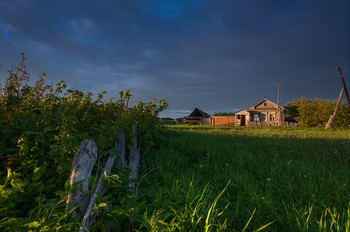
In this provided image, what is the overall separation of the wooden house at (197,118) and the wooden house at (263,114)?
6.67m

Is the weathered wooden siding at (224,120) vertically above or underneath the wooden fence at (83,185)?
above

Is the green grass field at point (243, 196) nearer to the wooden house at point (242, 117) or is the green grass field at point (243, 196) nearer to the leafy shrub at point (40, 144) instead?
the leafy shrub at point (40, 144)

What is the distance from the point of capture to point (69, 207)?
5.43 ft

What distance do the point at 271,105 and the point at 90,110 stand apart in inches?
1382

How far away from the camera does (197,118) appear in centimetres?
3681

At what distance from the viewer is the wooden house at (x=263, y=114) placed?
3131cm

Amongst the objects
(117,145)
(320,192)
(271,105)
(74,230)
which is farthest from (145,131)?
(271,105)

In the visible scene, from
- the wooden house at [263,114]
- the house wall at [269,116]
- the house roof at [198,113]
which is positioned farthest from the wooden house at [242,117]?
the house roof at [198,113]

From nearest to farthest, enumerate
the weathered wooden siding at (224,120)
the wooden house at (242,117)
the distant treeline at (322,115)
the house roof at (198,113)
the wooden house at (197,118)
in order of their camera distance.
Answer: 1. the distant treeline at (322,115)
2. the wooden house at (242,117)
3. the house roof at (198,113)
4. the wooden house at (197,118)
5. the weathered wooden siding at (224,120)

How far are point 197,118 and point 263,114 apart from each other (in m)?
13.3

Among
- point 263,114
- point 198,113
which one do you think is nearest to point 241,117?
point 263,114

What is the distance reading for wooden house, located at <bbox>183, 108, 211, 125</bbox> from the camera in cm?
3628

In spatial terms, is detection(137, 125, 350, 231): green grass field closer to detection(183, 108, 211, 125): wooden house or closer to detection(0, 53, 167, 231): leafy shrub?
detection(0, 53, 167, 231): leafy shrub

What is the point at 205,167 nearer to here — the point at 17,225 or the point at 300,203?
the point at 300,203
